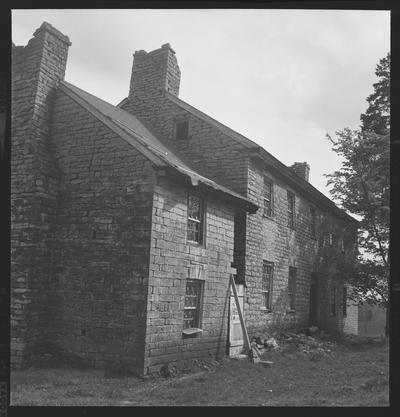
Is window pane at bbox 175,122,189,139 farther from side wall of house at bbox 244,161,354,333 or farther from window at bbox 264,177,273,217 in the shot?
window at bbox 264,177,273,217

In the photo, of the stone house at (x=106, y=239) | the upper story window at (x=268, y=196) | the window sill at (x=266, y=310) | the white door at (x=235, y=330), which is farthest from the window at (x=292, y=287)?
the white door at (x=235, y=330)

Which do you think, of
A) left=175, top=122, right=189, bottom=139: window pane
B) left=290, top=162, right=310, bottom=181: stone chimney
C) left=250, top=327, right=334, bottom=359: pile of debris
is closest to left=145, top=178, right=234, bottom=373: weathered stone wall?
left=250, top=327, right=334, bottom=359: pile of debris

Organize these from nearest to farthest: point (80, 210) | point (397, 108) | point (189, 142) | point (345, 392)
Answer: point (397, 108), point (345, 392), point (80, 210), point (189, 142)

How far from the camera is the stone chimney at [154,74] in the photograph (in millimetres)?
18219

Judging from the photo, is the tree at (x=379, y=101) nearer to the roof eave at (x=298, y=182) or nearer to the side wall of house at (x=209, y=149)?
the roof eave at (x=298, y=182)

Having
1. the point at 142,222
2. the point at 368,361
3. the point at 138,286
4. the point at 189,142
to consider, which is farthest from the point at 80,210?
the point at 368,361

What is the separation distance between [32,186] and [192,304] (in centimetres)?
514

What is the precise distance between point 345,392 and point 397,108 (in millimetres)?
6259

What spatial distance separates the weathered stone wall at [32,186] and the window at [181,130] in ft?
17.8

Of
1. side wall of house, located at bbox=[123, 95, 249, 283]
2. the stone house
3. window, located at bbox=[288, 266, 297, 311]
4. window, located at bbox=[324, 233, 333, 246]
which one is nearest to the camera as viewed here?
the stone house

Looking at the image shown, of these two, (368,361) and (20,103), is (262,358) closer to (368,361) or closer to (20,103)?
(368,361)

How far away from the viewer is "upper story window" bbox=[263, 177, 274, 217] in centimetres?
1734

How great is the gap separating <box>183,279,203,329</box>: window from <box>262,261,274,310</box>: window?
4.65 meters

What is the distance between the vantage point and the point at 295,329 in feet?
62.6
